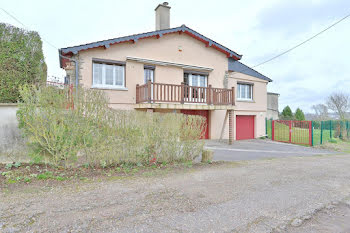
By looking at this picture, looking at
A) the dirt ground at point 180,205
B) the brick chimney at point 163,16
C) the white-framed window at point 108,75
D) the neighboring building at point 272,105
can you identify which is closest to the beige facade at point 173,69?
the white-framed window at point 108,75

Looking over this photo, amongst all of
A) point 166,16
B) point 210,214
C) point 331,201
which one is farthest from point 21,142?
point 166,16

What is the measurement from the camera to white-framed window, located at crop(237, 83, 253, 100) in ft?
52.2

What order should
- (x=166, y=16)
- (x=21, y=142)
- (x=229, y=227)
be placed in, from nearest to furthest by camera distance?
1. (x=229, y=227)
2. (x=21, y=142)
3. (x=166, y=16)

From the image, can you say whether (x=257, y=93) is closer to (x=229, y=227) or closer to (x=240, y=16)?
(x=240, y=16)

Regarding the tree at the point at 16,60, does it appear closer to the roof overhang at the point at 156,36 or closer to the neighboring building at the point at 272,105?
the roof overhang at the point at 156,36

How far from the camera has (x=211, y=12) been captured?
1300 cm

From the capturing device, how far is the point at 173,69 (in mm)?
13117

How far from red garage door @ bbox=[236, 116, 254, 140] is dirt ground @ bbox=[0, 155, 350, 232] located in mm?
10245

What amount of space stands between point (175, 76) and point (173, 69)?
1.50 feet

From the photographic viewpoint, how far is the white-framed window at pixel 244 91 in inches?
627

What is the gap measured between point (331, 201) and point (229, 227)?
2.54 m

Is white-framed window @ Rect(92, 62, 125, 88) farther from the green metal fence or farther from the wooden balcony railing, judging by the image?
the green metal fence

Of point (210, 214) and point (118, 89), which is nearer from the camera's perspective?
point (210, 214)

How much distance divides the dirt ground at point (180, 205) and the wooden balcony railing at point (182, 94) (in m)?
6.31
